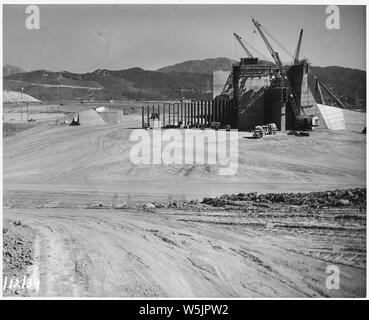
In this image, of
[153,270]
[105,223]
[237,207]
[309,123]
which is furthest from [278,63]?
[153,270]

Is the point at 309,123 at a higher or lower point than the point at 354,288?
higher

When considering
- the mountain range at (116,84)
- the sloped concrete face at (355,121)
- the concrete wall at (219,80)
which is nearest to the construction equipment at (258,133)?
the sloped concrete face at (355,121)

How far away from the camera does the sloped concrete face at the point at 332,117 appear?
32006 millimetres

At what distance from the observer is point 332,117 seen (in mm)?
32844

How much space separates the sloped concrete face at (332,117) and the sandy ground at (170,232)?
345 inches

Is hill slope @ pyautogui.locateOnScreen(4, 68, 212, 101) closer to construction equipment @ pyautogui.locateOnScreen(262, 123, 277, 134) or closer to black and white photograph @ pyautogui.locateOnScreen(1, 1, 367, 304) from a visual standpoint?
construction equipment @ pyautogui.locateOnScreen(262, 123, 277, 134)

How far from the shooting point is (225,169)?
20.1 m

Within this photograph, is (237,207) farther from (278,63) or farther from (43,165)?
(278,63)

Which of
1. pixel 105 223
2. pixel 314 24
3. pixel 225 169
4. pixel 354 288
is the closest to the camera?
pixel 354 288

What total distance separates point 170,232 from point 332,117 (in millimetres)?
24027

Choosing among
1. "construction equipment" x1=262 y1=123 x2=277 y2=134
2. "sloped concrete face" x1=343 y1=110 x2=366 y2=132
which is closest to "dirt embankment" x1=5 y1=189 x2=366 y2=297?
"construction equipment" x1=262 y1=123 x2=277 y2=134

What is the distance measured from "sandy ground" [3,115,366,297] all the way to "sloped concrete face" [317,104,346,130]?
28.8ft

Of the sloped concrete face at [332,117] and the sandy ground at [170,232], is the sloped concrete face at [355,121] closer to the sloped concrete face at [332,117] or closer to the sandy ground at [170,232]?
the sloped concrete face at [332,117]
